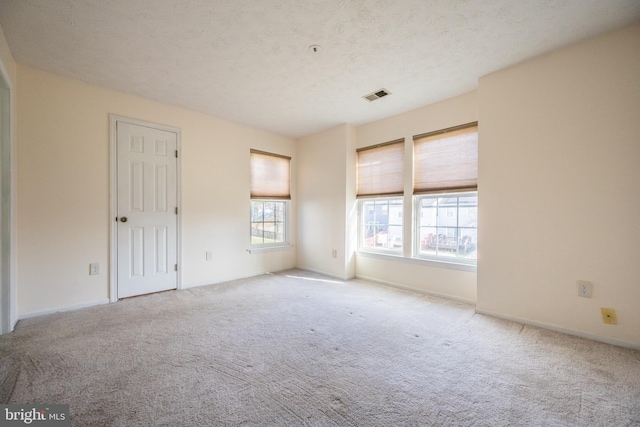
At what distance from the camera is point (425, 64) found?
2.60 meters

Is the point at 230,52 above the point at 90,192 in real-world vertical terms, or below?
above

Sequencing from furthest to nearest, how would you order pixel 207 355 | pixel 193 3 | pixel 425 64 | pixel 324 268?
pixel 324 268, pixel 425 64, pixel 207 355, pixel 193 3

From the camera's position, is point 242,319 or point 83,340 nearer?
point 83,340

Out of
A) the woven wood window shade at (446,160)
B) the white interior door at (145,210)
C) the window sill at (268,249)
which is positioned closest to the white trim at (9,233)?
the white interior door at (145,210)

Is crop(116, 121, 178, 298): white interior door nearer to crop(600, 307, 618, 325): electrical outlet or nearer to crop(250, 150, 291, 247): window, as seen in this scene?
crop(250, 150, 291, 247): window

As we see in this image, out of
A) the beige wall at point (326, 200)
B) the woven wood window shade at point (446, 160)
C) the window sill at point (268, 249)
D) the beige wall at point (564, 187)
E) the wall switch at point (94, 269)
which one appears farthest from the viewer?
the window sill at point (268, 249)

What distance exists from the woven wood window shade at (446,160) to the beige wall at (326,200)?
111cm

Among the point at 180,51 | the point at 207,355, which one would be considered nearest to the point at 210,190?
the point at 180,51

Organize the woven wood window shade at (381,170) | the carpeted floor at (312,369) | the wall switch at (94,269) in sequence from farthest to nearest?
the woven wood window shade at (381,170) < the wall switch at (94,269) < the carpeted floor at (312,369)

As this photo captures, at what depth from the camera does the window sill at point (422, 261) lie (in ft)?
10.5

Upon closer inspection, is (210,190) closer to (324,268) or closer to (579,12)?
(324,268)

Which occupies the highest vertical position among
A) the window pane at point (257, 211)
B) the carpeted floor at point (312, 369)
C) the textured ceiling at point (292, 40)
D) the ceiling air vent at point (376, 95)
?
the textured ceiling at point (292, 40)

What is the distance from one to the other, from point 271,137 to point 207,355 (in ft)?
12.1

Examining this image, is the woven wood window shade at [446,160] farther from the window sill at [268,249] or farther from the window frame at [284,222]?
the window sill at [268,249]
